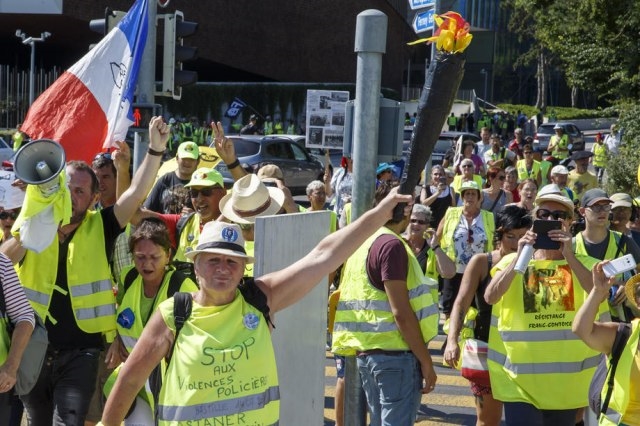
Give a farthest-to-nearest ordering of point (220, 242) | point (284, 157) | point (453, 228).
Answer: point (284, 157) → point (453, 228) → point (220, 242)

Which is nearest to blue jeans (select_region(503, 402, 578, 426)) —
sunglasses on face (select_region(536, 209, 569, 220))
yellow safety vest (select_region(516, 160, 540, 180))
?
sunglasses on face (select_region(536, 209, 569, 220))

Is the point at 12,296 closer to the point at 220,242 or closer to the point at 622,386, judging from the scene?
the point at 220,242

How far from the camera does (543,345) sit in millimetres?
5820

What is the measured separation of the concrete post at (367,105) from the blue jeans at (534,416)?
1.35m

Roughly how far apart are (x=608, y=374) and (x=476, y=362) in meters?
1.42

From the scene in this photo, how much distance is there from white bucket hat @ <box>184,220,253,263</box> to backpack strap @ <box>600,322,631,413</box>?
1792 mm

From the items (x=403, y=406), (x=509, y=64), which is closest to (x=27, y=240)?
(x=403, y=406)

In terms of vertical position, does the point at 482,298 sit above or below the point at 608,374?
above

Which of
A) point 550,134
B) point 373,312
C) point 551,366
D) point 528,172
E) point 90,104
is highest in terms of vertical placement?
point 550,134

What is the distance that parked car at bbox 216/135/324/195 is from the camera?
2572 cm

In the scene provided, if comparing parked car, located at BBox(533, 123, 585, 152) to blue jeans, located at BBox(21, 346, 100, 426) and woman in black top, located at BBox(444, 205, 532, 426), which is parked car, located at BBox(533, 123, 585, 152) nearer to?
woman in black top, located at BBox(444, 205, 532, 426)

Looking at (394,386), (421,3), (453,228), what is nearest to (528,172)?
(421,3)

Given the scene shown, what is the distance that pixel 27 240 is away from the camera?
5.27m

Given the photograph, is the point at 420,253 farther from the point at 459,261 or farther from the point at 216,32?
the point at 216,32
